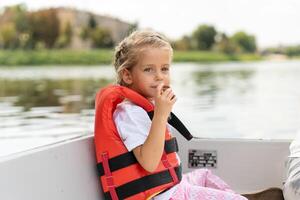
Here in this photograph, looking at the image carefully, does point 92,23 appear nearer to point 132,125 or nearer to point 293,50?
point 293,50

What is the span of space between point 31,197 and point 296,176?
0.79 meters

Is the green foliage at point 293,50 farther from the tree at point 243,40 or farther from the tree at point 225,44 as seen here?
the tree at point 225,44

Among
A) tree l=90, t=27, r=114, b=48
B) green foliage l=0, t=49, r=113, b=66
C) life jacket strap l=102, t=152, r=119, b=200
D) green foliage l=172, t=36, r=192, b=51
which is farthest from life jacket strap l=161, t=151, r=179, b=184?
green foliage l=0, t=49, r=113, b=66

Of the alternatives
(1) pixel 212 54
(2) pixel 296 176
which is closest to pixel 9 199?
(2) pixel 296 176

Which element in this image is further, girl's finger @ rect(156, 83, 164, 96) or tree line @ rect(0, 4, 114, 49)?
tree line @ rect(0, 4, 114, 49)

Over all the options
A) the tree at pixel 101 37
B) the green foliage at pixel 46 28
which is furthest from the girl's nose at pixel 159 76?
the green foliage at pixel 46 28

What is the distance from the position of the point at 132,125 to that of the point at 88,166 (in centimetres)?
19

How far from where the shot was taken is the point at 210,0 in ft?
93.8

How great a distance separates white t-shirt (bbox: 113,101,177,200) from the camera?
1.35 meters

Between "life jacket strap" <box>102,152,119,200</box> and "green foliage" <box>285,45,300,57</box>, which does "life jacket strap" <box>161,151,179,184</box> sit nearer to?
"life jacket strap" <box>102,152,119,200</box>

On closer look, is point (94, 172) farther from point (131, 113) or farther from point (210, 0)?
point (210, 0)

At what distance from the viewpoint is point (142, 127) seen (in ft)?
4.48

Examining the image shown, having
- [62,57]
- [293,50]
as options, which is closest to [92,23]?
[62,57]

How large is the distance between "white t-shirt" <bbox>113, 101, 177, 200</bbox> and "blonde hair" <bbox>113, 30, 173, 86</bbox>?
97 millimetres
